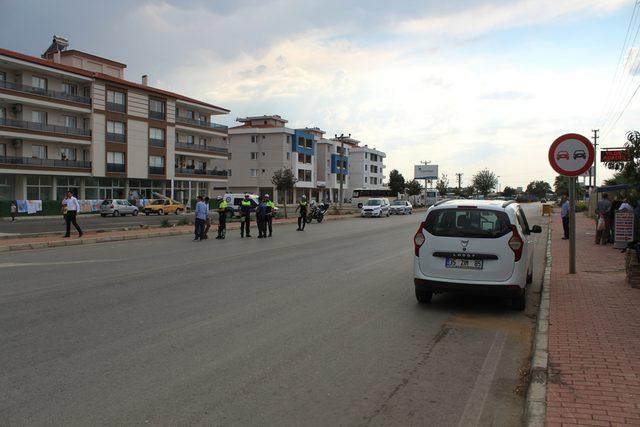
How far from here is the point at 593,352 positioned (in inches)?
217

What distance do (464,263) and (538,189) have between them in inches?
7173

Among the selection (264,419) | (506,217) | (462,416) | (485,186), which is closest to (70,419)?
(264,419)

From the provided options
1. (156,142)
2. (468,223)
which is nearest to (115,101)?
(156,142)

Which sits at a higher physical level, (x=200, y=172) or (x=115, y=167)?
(x=200, y=172)

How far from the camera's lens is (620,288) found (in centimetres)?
926

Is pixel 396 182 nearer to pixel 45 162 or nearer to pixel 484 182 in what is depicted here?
pixel 484 182

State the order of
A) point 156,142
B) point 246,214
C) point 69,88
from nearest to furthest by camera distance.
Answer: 1. point 246,214
2. point 69,88
3. point 156,142

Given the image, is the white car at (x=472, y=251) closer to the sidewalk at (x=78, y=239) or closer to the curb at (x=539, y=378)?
the curb at (x=539, y=378)

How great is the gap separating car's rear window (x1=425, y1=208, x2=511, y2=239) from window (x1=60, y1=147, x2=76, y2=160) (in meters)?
47.5

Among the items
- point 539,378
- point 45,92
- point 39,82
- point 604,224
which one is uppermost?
point 39,82

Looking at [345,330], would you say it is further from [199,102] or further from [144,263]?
[199,102]

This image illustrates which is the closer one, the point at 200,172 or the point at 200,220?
the point at 200,220

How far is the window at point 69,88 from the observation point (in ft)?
159

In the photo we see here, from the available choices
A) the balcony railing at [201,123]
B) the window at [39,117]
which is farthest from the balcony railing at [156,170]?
the window at [39,117]
